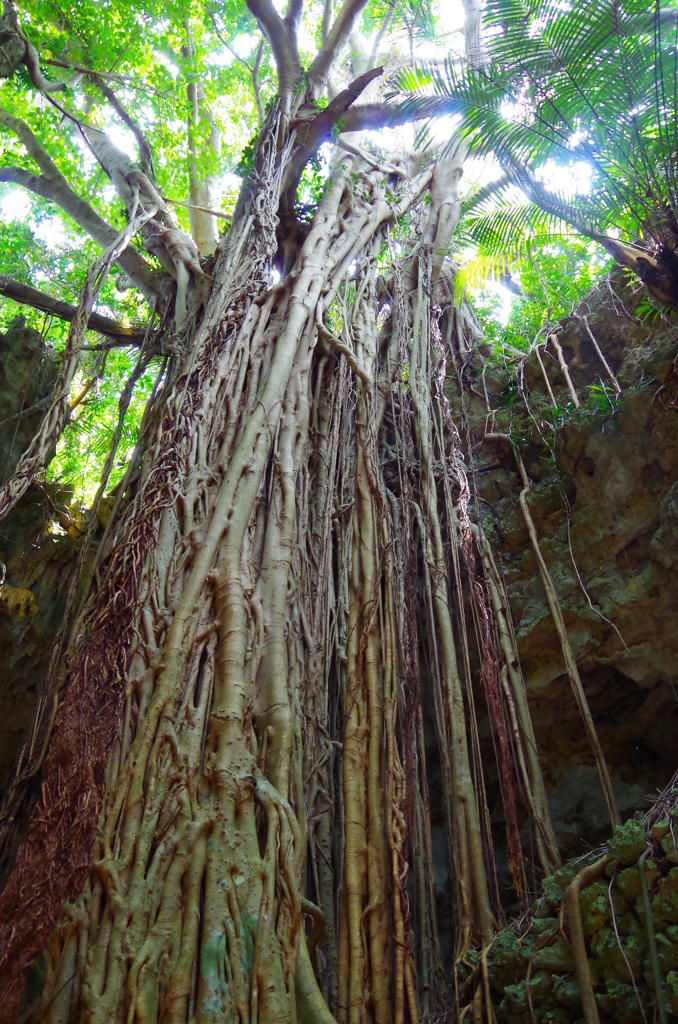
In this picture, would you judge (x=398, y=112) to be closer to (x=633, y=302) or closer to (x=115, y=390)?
(x=633, y=302)

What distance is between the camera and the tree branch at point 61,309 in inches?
163

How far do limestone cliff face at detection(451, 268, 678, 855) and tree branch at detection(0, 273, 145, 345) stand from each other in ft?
8.09

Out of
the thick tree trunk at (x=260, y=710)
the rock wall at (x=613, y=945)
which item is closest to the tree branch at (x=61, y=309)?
the thick tree trunk at (x=260, y=710)

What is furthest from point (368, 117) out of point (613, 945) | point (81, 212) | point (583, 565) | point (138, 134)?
point (613, 945)

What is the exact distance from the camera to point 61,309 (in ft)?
13.9

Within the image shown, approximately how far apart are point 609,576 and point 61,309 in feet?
11.3

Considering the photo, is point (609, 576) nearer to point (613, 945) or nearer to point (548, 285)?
point (613, 945)

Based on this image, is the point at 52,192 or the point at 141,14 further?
the point at 141,14

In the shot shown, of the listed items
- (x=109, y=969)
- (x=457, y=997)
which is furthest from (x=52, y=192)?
(x=457, y=997)

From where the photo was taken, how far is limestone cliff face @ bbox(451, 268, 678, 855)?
10.1ft

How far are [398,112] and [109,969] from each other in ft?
12.7

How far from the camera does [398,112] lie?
3.68 meters

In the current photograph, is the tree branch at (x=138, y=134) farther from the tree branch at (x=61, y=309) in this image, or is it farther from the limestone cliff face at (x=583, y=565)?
the limestone cliff face at (x=583, y=565)

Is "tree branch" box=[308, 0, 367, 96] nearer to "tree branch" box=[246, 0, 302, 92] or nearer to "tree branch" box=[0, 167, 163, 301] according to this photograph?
"tree branch" box=[246, 0, 302, 92]
